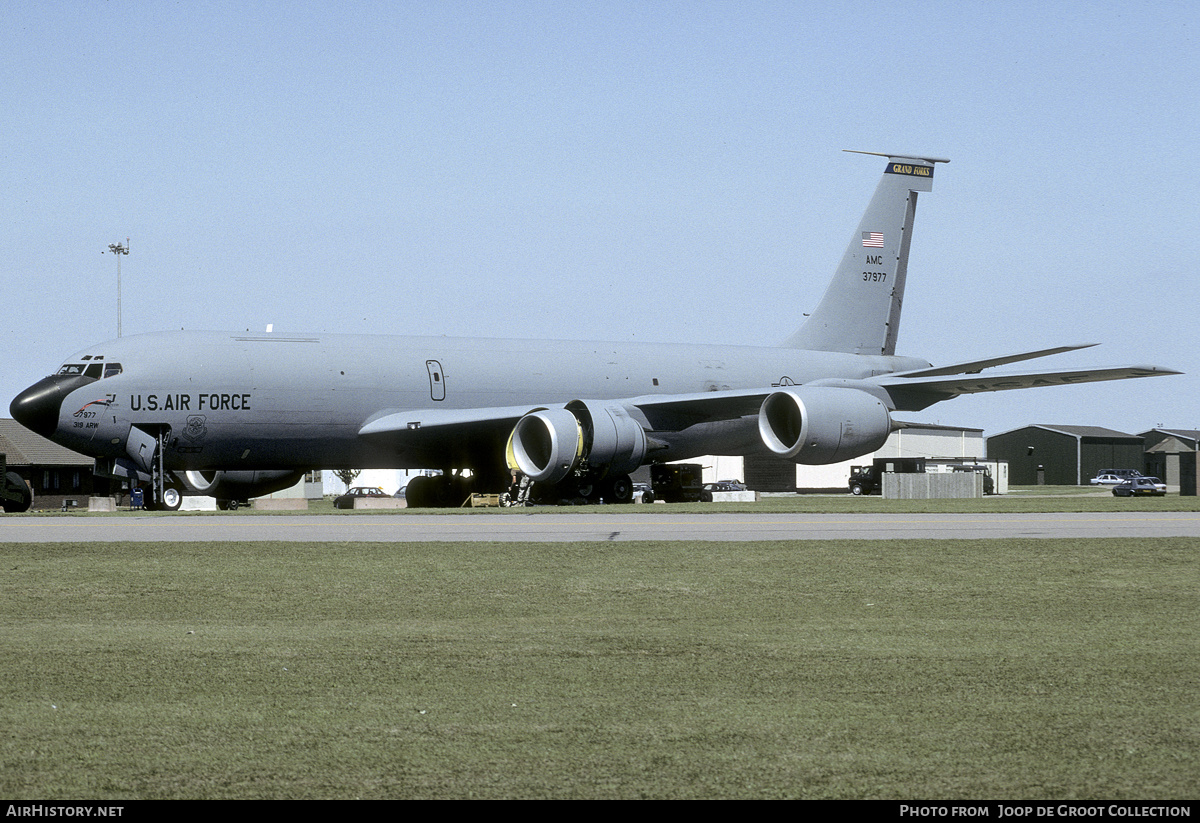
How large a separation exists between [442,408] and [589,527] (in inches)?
501

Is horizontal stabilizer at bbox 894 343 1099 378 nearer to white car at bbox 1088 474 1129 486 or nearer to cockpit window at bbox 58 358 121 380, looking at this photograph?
cockpit window at bbox 58 358 121 380

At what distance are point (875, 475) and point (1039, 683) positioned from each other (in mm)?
71316

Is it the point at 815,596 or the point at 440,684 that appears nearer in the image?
the point at 440,684

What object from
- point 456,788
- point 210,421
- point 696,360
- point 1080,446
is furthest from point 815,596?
point 1080,446

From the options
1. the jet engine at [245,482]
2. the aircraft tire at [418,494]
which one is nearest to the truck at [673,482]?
the aircraft tire at [418,494]

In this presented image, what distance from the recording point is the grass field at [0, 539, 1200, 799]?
6.18 m

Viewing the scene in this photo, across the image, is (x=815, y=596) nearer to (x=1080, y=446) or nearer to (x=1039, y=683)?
(x=1039, y=683)

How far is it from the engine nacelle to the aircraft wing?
11.0ft

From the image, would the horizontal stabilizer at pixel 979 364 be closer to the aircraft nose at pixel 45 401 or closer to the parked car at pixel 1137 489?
the aircraft nose at pixel 45 401

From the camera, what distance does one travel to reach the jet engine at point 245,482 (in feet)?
116

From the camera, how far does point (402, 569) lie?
1524 cm

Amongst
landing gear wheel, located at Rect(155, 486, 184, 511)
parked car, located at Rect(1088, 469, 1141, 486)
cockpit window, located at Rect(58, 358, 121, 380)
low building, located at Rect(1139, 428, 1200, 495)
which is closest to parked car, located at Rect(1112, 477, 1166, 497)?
low building, located at Rect(1139, 428, 1200, 495)

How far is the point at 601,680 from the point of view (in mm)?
8570

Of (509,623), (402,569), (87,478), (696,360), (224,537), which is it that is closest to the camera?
(509,623)
